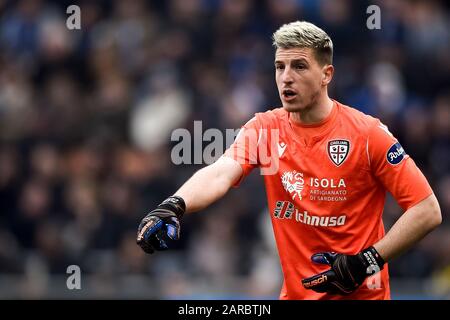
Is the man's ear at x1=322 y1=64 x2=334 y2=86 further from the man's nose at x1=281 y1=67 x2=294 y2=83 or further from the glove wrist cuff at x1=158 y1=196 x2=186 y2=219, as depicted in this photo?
the glove wrist cuff at x1=158 y1=196 x2=186 y2=219

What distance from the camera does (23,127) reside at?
15.6 metres

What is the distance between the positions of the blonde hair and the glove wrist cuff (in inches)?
54.7

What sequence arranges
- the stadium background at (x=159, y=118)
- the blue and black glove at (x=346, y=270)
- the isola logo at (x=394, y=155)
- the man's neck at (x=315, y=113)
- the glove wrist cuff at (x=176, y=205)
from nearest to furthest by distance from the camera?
the glove wrist cuff at (x=176, y=205), the blue and black glove at (x=346, y=270), the isola logo at (x=394, y=155), the man's neck at (x=315, y=113), the stadium background at (x=159, y=118)

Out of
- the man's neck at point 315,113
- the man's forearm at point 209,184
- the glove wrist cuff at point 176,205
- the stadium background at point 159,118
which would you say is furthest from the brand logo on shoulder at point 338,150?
the stadium background at point 159,118

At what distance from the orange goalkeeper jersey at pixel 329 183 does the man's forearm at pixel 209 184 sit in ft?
0.32

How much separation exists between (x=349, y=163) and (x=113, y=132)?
7.98 metres

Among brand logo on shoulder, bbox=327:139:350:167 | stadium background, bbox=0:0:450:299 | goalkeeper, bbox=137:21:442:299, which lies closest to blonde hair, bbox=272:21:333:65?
goalkeeper, bbox=137:21:442:299

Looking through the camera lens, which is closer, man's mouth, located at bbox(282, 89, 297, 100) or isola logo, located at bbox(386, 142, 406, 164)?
isola logo, located at bbox(386, 142, 406, 164)

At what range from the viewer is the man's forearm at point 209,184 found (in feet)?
24.3

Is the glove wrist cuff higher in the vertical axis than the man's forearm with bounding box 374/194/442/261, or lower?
higher

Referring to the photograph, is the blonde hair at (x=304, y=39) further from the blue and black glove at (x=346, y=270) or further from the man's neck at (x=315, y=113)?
the blue and black glove at (x=346, y=270)

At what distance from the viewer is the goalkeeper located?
7438mm

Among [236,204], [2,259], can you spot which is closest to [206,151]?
[236,204]

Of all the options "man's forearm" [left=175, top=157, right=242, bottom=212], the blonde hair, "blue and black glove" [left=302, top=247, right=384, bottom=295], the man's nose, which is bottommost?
"blue and black glove" [left=302, top=247, right=384, bottom=295]
